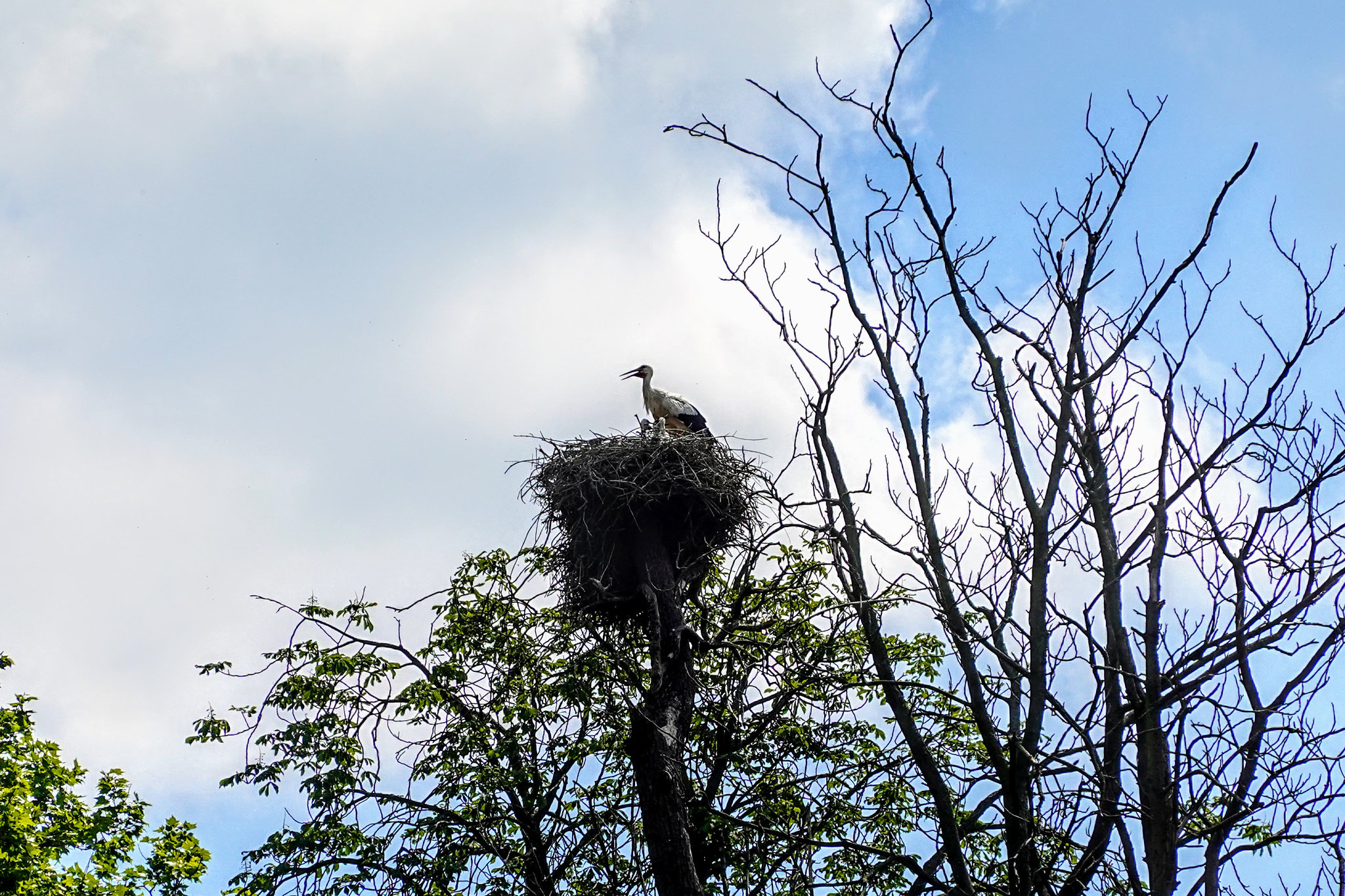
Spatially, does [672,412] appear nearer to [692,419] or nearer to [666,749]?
[692,419]

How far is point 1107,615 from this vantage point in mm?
4293

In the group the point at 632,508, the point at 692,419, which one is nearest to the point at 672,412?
the point at 692,419

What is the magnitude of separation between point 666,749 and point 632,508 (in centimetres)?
194

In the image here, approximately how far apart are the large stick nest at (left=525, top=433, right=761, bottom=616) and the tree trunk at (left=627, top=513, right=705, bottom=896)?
62 cm

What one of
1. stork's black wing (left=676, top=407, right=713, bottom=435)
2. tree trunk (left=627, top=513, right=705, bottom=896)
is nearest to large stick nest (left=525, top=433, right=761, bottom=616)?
tree trunk (left=627, top=513, right=705, bottom=896)

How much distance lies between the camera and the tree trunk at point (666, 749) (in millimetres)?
6562

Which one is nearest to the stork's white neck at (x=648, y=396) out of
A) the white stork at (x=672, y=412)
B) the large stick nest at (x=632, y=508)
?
the white stork at (x=672, y=412)

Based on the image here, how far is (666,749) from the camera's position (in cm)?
680

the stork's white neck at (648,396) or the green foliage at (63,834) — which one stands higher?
the stork's white neck at (648,396)

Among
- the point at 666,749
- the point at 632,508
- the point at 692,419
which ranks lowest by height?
the point at 666,749

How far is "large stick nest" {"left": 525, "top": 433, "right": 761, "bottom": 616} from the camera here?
823cm

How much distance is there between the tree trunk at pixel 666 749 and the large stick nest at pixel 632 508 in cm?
62

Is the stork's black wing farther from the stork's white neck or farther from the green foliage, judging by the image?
the green foliage

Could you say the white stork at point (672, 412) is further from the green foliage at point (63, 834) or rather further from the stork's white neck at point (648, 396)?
the green foliage at point (63, 834)
